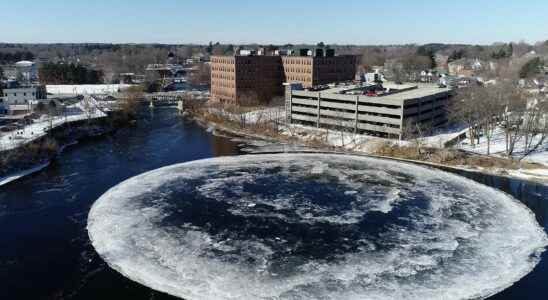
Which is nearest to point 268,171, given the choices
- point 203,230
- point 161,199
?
point 161,199

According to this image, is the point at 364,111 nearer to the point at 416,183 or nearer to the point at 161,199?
the point at 416,183

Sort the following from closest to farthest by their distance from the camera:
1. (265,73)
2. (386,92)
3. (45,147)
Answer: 1. (45,147)
2. (386,92)
3. (265,73)

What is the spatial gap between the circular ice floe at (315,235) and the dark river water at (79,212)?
3.82ft

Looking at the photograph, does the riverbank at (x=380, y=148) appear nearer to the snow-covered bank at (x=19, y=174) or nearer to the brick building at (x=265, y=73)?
the brick building at (x=265, y=73)

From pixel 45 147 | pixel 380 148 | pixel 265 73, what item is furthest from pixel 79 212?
pixel 265 73

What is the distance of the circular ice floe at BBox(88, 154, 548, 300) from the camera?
26.5 m

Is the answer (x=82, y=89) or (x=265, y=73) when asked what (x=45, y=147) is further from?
(x=82, y=89)

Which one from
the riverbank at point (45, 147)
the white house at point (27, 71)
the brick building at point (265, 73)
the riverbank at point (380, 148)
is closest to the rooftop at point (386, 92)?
the riverbank at point (380, 148)

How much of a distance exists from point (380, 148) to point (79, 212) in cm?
3869

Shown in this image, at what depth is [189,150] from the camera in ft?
203

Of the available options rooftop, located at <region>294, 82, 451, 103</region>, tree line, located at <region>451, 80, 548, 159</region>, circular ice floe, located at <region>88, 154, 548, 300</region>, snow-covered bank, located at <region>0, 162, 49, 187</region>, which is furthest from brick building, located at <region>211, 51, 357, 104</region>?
circular ice floe, located at <region>88, 154, 548, 300</region>

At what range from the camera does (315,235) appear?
3303cm

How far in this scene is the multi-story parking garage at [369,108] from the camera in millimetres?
65375

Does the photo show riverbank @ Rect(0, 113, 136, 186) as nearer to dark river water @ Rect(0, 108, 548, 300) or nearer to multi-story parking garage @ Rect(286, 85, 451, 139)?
dark river water @ Rect(0, 108, 548, 300)
